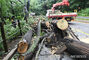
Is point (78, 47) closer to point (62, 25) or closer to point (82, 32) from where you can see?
point (62, 25)

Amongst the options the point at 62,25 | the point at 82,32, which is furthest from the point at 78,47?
the point at 82,32

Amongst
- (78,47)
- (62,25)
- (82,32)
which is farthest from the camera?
(82,32)

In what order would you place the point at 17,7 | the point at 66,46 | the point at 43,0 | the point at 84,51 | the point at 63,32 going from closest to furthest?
1. the point at 84,51
2. the point at 66,46
3. the point at 63,32
4. the point at 17,7
5. the point at 43,0

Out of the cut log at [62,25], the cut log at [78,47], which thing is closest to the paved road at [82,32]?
the cut log at [62,25]

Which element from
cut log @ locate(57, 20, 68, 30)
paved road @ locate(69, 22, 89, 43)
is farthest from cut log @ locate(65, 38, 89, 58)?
paved road @ locate(69, 22, 89, 43)

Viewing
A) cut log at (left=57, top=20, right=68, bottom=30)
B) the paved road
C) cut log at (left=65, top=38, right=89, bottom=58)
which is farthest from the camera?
the paved road

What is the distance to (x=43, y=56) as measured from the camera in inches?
106

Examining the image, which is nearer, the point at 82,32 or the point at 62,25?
the point at 62,25

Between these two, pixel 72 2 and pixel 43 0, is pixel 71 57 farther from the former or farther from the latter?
pixel 43 0

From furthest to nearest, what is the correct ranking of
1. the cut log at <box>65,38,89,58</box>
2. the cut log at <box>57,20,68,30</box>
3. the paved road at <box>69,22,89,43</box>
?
the paved road at <box>69,22,89,43</box> < the cut log at <box>57,20,68,30</box> < the cut log at <box>65,38,89,58</box>

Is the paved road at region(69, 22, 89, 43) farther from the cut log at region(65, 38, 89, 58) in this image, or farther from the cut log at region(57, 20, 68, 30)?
the cut log at region(65, 38, 89, 58)

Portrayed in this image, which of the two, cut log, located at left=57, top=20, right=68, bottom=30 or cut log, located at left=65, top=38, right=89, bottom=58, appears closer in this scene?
cut log, located at left=65, top=38, right=89, bottom=58

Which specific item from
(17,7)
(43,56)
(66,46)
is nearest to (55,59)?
(43,56)

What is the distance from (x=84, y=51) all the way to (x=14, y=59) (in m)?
2.09
